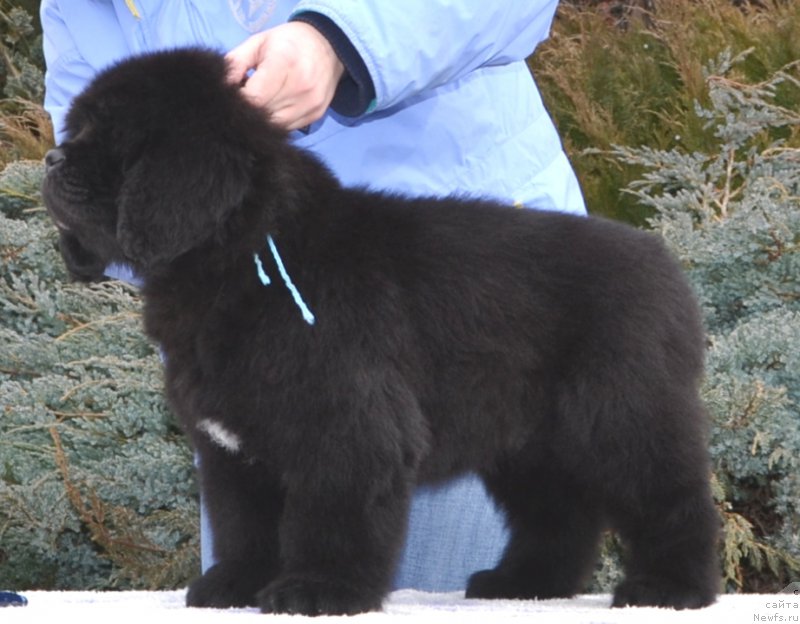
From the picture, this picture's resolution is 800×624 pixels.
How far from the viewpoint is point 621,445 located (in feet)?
8.82

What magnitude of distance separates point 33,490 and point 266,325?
2584 millimetres

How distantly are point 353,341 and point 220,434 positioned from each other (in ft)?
1.02

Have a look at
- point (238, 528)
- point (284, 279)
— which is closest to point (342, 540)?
point (238, 528)

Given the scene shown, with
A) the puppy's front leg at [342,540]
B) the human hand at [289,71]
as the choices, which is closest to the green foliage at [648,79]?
the human hand at [289,71]

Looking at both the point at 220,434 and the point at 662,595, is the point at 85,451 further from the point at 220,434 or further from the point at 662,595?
the point at 662,595

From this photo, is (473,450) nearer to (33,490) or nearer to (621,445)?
(621,445)

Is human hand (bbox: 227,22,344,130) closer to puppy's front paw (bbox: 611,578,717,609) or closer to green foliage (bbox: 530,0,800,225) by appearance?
puppy's front paw (bbox: 611,578,717,609)

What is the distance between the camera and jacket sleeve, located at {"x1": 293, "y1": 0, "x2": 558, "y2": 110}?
2.65 meters

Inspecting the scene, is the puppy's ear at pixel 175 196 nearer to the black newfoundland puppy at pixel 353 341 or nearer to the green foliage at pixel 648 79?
the black newfoundland puppy at pixel 353 341

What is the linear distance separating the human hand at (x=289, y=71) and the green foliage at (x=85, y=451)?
2.35 meters

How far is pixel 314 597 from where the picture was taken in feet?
7.80

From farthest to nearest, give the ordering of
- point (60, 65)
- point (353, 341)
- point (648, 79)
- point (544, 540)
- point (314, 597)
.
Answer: point (648, 79) → point (60, 65) → point (544, 540) → point (353, 341) → point (314, 597)

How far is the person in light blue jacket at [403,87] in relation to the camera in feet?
8.68

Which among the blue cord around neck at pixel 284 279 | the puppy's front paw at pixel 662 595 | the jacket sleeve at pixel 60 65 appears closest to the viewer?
the blue cord around neck at pixel 284 279
